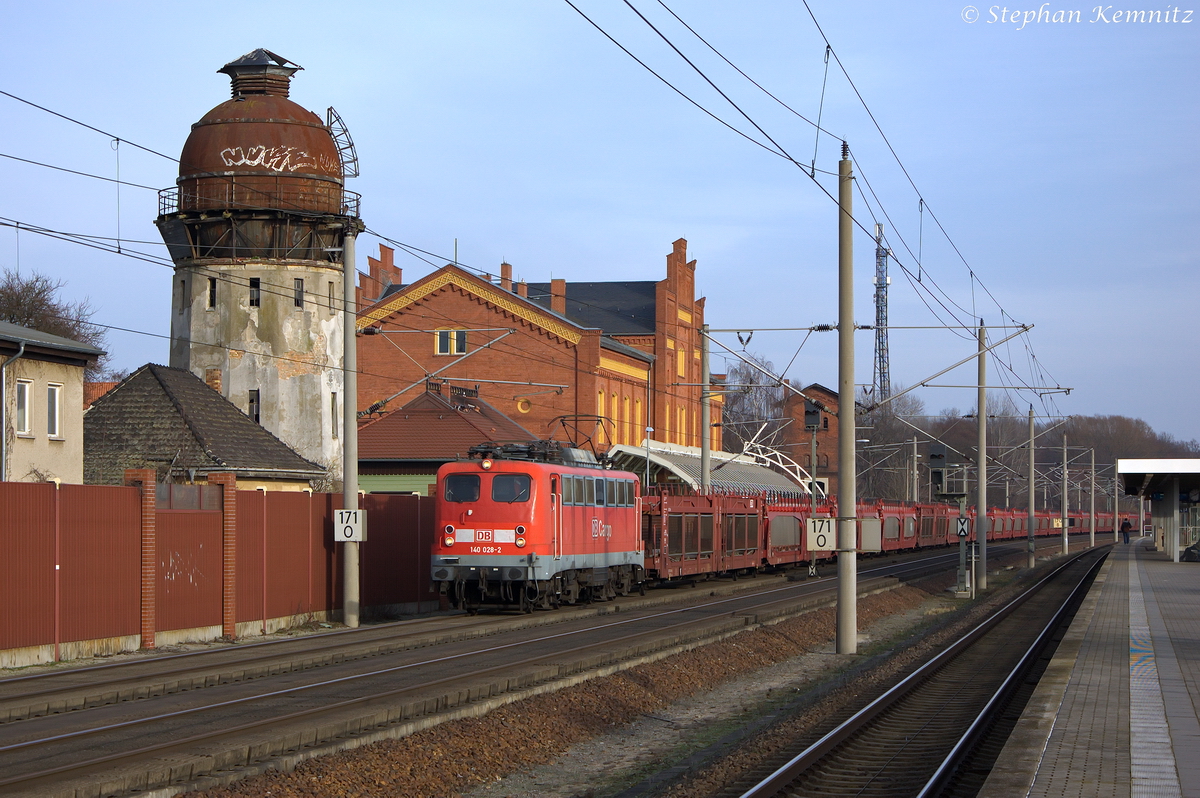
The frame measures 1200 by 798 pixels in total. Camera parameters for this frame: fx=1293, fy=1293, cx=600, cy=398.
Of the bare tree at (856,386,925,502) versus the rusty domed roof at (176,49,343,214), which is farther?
the bare tree at (856,386,925,502)

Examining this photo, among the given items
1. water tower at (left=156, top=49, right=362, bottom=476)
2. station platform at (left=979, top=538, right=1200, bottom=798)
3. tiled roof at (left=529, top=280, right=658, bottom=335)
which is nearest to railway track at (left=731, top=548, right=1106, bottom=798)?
station platform at (left=979, top=538, right=1200, bottom=798)

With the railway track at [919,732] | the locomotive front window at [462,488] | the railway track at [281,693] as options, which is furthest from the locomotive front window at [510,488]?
the railway track at [919,732]

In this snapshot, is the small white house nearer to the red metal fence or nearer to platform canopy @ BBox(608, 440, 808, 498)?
the red metal fence

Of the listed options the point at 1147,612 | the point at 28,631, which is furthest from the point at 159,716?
the point at 1147,612

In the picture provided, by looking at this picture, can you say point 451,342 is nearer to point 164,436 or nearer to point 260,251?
point 260,251

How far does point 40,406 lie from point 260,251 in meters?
16.2

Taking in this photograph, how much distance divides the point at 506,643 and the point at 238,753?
1001 cm

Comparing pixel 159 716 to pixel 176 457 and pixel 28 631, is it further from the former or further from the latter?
pixel 176 457

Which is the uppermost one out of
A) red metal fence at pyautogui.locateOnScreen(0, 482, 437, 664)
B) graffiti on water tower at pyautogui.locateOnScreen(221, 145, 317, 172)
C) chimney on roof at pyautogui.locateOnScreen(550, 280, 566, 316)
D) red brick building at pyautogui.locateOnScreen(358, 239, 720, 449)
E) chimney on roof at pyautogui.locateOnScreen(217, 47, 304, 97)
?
chimney on roof at pyautogui.locateOnScreen(217, 47, 304, 97)

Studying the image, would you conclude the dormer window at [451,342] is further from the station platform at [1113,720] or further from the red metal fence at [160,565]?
the station platform at [1113,720]

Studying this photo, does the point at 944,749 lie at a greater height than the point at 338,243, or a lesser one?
lesser

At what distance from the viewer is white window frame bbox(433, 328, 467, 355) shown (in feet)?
202

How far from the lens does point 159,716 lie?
43.9 feet

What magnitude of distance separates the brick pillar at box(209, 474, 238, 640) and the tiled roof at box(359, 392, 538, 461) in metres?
25.0
